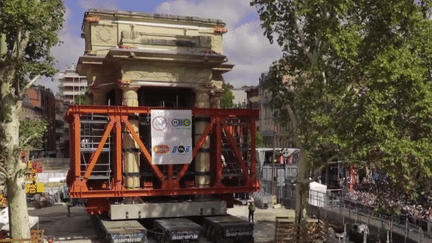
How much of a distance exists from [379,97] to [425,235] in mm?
7971

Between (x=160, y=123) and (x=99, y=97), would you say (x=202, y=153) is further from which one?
(x=99, y=97)

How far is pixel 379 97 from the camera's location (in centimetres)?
1964

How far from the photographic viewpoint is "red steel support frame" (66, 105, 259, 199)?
27516mm

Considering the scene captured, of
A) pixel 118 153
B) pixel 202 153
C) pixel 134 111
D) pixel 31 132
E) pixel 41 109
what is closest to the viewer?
pixel 31 132

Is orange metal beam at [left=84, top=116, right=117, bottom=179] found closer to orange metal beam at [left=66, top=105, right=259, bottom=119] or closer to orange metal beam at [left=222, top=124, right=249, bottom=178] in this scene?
orange metal beam at [left=66, top=105, right=259, bottom=119]

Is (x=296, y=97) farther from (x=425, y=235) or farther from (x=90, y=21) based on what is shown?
(x=90, y=21)

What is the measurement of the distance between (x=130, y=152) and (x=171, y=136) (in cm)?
263

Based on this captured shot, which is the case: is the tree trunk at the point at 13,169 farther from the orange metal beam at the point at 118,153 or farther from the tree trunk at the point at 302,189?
the tree trunk at the point at 302,189

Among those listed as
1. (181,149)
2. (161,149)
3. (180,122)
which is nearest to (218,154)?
(181,149)

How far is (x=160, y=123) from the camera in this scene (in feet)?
95.6

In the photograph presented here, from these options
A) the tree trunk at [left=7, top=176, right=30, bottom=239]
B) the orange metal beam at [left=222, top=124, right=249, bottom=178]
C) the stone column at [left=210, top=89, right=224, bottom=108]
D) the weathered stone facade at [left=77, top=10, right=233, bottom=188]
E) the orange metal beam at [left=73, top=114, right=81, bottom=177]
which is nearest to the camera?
the tree trunk at [left=7, top=176, right=30, bottom=239]

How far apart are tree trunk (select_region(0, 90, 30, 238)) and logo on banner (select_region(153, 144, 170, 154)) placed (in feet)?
26.8

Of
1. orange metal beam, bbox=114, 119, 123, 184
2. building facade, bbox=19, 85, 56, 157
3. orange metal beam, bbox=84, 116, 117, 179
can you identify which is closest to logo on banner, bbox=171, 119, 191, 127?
orange metal beam, bbox=114, 119, 123, 184

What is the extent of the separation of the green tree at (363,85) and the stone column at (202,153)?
772 centimetres
